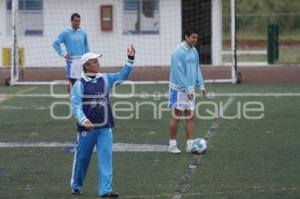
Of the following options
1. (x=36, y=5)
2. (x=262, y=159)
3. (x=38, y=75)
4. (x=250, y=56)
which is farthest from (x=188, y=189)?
(x=250, y=56)

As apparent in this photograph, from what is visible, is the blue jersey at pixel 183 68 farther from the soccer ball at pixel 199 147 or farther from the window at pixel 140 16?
the window at pixel 140 16

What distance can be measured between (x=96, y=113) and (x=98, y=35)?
62.7ft

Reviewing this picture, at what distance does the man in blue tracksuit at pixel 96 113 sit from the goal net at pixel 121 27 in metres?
18.2

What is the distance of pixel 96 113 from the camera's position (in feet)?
33.9

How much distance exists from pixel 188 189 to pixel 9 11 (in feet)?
64.4

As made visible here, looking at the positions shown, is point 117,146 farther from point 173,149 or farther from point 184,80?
point 184,80

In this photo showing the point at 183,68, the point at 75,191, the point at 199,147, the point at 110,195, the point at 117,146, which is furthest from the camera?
the point at 117,146

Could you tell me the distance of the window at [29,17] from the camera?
29.3 meters

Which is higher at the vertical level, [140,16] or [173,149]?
[140,16]

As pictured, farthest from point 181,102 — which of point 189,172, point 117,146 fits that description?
point 189,172

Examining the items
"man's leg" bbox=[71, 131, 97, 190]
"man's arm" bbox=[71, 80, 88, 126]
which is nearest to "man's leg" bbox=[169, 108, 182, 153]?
"man's leg" bbox=[71, 131, 97, 190]

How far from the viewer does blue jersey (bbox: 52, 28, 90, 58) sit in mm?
19109

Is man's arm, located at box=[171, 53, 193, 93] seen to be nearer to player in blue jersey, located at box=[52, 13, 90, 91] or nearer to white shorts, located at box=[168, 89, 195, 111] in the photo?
white shorts, located at box=[168, 89, 195, 111]

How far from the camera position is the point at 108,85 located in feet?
34.1
